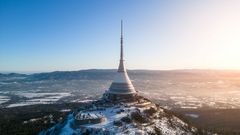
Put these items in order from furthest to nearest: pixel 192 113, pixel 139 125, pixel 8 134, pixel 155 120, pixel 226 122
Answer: pixel 192 113 < pixel 226 122 < pixel 8 134 < pixel 155 120 < pixel 139 125

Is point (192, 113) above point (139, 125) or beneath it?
beneath

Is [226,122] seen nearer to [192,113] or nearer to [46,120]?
[192,113]

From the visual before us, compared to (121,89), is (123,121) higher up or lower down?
lower down

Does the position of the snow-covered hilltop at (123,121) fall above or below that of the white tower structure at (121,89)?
below

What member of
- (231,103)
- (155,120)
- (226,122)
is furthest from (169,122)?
(231,103)

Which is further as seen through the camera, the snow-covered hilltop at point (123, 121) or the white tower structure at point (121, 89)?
the white tower structure at point (121, 89)

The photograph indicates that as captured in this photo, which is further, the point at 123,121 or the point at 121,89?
the point at 121,89

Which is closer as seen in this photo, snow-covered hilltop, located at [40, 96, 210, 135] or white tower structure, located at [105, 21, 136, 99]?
snow-covered hilltop, located at [40, 96, 210, 135]

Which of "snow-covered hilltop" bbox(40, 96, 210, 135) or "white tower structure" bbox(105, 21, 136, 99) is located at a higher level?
"white tower structure" bbox(105, 21, 136, 99)
